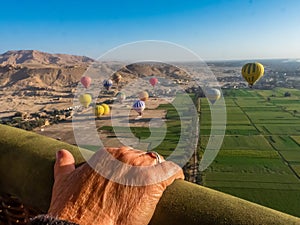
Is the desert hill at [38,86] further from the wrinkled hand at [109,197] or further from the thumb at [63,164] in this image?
the wrinkled hand at [109,197]

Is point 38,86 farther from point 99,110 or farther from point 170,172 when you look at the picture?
point 170,172

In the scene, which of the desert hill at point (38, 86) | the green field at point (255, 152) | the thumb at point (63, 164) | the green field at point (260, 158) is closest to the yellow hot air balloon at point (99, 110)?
the green field at point (255, 152)

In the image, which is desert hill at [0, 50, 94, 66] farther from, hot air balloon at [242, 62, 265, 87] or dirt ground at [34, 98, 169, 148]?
hot air balloon at [242, 62, 265, 87]

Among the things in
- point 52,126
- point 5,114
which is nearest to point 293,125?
point 52,126

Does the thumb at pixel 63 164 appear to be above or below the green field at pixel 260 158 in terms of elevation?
above

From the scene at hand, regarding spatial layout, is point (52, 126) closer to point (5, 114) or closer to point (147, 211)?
point (5, 114)
